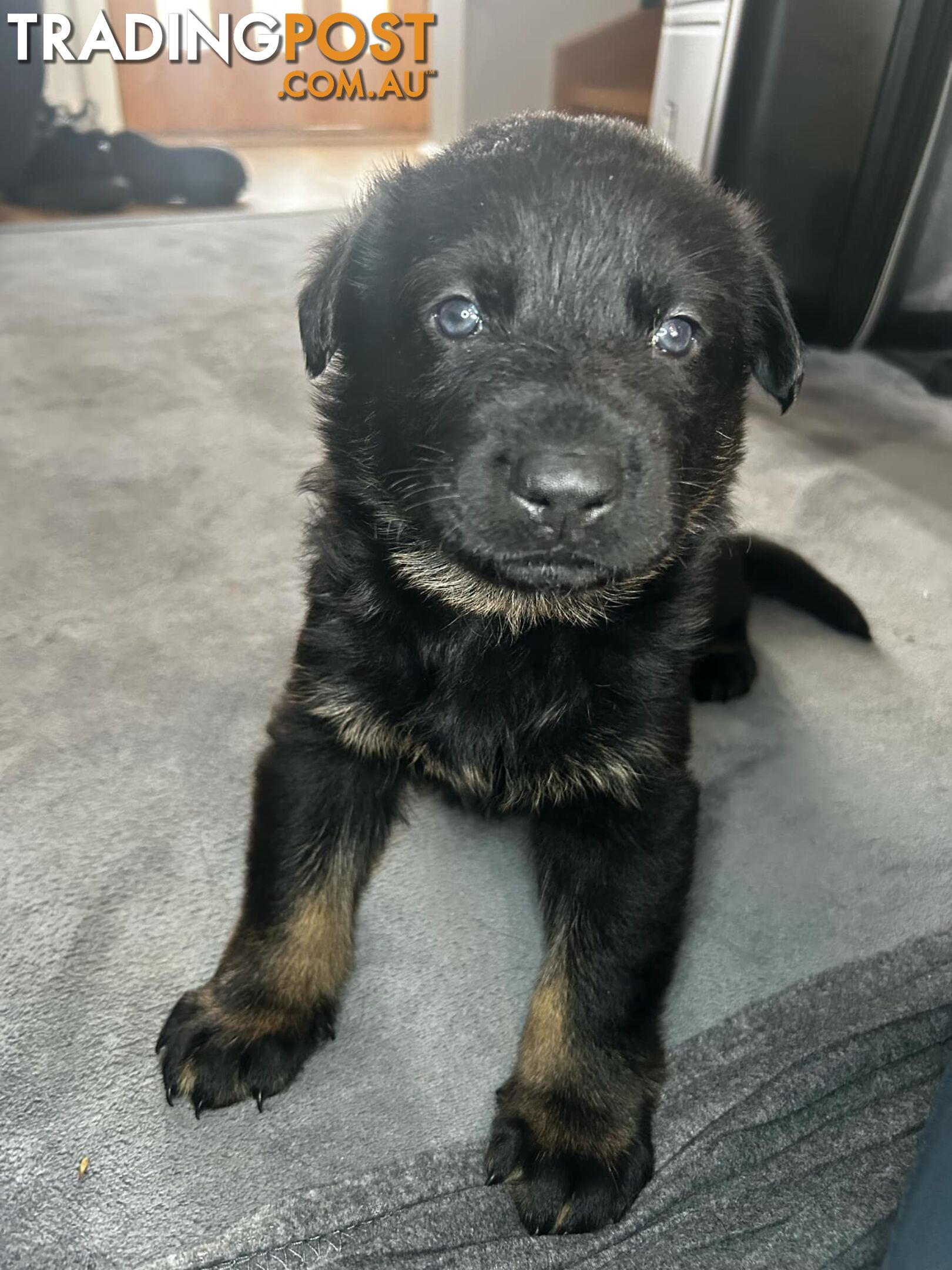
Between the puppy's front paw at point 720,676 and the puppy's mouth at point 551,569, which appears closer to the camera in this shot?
the puppy's mouth at point 551,569

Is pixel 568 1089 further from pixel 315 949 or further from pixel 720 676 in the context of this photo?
pixel 720 676

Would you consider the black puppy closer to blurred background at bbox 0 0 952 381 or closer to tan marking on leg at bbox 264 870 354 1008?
tan marking on leg at bbox 264 870 354 1008

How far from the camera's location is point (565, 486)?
102cm

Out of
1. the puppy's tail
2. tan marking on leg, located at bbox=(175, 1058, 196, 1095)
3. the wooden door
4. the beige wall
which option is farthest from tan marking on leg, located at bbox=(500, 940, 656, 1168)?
the wooden door

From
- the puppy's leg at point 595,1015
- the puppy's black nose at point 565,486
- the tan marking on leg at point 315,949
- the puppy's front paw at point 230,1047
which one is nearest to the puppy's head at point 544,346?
the puppy's black nose at point 565,486

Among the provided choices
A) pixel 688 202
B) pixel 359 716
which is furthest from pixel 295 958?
pixel 688 202

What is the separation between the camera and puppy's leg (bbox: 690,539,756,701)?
1.91 m

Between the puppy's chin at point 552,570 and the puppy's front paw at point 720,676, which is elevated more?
the puppy's chin at point 552,570

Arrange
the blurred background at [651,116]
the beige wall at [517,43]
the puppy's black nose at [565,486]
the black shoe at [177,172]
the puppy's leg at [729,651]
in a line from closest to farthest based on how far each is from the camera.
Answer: the puppy's black nose at [565,486] < the puppy's leg at [729,651] < the blurred background at [651,116] < the black shoe at [177,172] < the beige wall at [517,43]

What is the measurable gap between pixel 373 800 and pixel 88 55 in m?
7.00

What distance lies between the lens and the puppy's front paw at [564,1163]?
3.74ft

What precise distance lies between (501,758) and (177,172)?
5.35m

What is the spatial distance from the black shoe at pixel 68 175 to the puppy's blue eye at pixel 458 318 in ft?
16.3

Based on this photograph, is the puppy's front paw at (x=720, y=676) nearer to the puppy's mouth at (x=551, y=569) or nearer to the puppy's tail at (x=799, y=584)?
the puppy's tail at (x=799, y=584)
